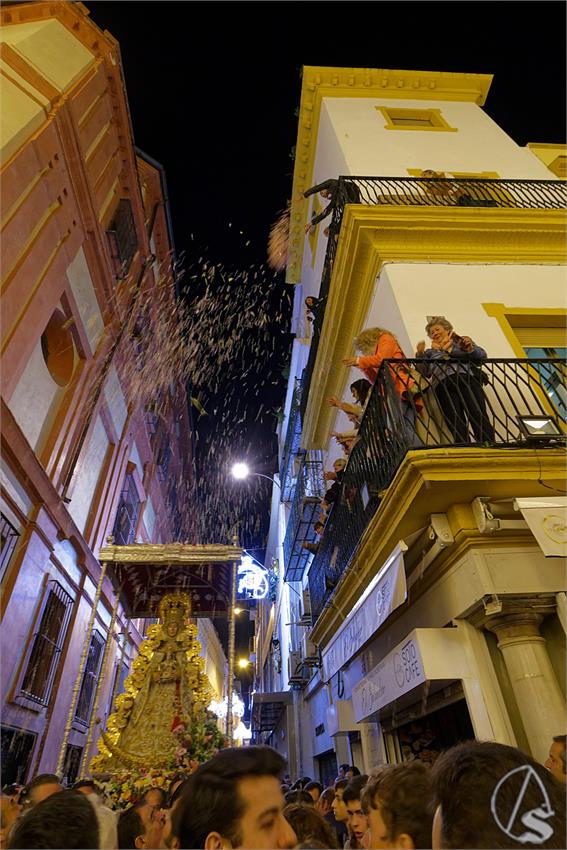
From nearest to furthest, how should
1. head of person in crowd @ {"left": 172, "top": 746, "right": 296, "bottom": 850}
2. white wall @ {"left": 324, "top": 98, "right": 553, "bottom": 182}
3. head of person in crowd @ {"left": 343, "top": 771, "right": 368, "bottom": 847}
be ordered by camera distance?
head of person in crowd @ {"left": 172, "top": 746, "right": 296, "bottom": 850}
head of person in crowd @ {"left": 343, "top": 771, "right": 368, "bottom": 847}
white wall @ {"left": 324, "top": 98, "right": 553, "bottom": 182}

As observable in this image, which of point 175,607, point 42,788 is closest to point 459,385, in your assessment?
point 42,788

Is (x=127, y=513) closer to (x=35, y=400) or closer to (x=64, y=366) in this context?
(x=64, y=366)

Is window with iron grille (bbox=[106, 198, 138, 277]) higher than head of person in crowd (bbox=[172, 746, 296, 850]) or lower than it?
higher

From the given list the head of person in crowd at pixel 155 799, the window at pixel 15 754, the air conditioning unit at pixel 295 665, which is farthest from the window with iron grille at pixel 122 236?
the air conditioning unit at pixel 295 665

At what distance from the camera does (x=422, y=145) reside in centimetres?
1163

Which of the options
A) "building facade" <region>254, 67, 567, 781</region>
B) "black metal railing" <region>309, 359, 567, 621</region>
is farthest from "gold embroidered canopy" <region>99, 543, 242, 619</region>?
"black metal railing" <region>309, 359, 567, 621</region>

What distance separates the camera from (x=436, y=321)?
5969 mm

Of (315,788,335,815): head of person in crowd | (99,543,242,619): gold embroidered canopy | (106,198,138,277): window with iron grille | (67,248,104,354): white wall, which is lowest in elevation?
(315,788,335,815): head of person in crowd

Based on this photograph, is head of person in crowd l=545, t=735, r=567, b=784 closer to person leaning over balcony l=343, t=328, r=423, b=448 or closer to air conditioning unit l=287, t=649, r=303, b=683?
person leaning over balcony l=343, t=328, r=423, b=448

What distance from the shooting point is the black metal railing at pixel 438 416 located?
476cm

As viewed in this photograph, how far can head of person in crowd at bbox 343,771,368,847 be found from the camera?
137 inches

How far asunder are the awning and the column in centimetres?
1462

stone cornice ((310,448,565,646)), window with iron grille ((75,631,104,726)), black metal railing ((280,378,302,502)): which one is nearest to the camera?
stone cornice ((310,448,565,646))

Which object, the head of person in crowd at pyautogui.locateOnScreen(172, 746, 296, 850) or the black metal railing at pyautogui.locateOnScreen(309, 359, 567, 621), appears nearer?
the head of person in crowd at pyautogui.locateOnScreen(172, 746, 296, 850)
